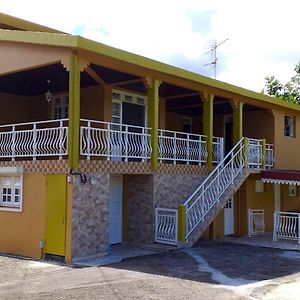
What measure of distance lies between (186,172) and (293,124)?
821 cm

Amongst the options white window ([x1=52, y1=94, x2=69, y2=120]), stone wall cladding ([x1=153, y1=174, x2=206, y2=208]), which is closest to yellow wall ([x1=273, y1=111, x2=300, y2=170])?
stone wall cladding ([x1=153, y1=174, x2=206, y2=208])

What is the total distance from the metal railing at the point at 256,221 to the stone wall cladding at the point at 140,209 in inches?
196

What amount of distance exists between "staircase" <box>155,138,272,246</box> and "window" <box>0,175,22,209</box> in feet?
13.6

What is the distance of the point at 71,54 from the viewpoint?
11516mm

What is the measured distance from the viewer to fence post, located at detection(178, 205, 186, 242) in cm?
1350

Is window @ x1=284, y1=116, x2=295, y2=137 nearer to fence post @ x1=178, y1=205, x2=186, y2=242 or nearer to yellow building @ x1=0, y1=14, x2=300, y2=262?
yellow building @ x1=0, y1=14, x2=300, y2=262

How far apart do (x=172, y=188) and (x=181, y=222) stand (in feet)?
5.09

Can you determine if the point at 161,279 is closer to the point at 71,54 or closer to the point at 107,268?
the point at 107,268

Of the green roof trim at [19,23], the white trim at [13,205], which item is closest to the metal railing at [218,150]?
the white trim at [13,205]

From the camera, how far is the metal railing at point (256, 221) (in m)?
17.5

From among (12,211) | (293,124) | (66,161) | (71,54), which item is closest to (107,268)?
(66,161)

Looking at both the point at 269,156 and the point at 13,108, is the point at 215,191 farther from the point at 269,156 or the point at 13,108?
the point at 13,108

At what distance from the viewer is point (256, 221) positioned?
707 inches

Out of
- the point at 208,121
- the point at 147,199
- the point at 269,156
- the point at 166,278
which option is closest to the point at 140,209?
the point at 147,199
